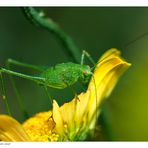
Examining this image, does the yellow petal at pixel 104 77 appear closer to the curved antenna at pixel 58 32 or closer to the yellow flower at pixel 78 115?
the yellow flower at pixel 78 115

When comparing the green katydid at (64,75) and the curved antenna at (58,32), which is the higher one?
the curved antenna at (58,32)

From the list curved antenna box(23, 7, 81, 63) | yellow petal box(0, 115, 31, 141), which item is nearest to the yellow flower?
yellow petal box(0, 115, 31, 141)

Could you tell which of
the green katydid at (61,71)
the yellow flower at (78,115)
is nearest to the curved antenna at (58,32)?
the green katydid at (61,71)

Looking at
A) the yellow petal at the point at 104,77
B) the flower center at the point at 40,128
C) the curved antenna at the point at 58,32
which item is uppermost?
the curved antenna at the point at 58,32

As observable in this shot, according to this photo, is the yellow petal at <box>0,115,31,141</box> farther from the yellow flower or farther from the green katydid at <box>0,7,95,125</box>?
the green katydid at <box>0,7,95,125</box>

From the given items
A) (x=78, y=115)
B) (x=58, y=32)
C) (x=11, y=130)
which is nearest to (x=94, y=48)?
(x=58, y=32)

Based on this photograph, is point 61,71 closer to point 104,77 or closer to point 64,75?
point 64,75
